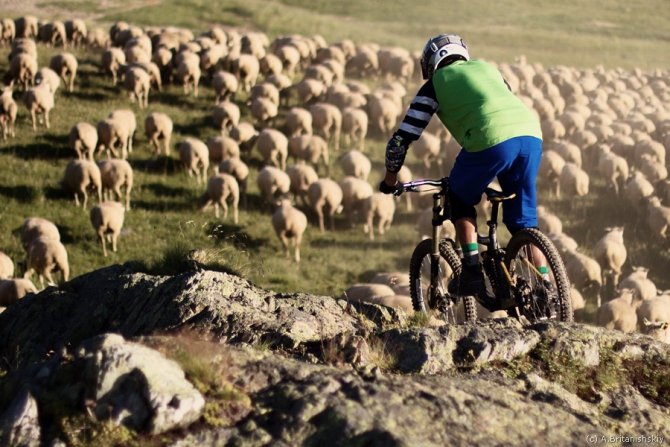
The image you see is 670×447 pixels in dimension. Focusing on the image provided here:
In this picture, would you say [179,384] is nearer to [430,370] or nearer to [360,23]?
[430,370]

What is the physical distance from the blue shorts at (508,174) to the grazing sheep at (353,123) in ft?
51.6

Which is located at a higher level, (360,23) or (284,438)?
(360,23)

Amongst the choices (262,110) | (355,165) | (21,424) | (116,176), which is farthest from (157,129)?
(21,424)

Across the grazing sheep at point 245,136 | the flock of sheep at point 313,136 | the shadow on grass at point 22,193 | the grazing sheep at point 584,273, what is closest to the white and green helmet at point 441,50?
the flock of sheep at point 313,136

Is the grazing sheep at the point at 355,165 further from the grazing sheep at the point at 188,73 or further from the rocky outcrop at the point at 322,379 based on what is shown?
the rocky outcrop at the point at 322,379

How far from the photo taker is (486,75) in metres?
5.07

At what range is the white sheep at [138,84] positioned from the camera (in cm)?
2102

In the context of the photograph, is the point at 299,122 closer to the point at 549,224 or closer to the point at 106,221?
the point at 106,221

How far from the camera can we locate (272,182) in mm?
17203

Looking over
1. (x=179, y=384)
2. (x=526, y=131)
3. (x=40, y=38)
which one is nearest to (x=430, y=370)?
(x=179, y=384)

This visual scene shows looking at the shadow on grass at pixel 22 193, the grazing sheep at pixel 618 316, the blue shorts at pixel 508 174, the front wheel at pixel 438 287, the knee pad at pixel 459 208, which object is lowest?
the grazing sheep at pixel 618 316

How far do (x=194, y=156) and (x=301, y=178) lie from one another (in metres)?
2.71

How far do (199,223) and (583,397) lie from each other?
12154 mm

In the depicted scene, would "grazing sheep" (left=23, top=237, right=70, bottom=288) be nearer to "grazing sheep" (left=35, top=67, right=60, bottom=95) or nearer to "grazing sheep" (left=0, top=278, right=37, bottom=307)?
"grazing sheep" (left=0, top=278, right=37, bottom=307)
